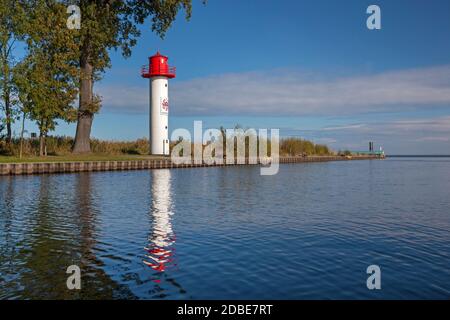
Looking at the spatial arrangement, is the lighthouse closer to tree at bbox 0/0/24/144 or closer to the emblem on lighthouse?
the emblem on lighthouse

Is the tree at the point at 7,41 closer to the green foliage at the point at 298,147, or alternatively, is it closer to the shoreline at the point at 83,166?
the shoreline at the point at 83,166

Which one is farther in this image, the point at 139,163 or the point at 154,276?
the point at 139,163

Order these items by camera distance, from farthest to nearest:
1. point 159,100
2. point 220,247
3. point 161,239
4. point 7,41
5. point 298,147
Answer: point 298,147 < point 159,100 < point 7,41 < point 161,239 < point 220,247

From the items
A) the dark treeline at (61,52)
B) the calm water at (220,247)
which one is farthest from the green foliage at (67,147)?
the calm water at (220,247)

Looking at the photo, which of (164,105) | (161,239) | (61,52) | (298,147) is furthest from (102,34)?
(298,147)

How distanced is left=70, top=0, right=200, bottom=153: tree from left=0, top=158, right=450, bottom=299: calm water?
26.3m

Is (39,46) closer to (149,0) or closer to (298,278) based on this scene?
(149,0)

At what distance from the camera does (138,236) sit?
13000 mm

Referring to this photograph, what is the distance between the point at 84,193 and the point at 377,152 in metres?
132

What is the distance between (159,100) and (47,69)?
17982 millimetres

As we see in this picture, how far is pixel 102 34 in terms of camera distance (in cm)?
4316

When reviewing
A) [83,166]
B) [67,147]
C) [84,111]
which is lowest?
[83,166]

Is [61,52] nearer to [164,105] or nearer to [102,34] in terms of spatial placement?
[102,34]
